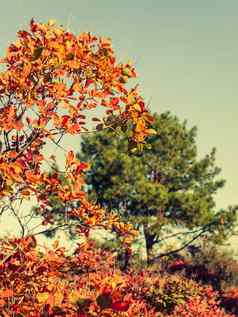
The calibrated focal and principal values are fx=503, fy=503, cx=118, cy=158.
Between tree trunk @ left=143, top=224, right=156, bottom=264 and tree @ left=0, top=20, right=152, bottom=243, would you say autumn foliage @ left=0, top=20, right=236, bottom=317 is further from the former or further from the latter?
tree trunk @ left=143, top=224, right=156, bottom=264

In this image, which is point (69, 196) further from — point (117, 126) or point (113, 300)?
A: point (113, 300)

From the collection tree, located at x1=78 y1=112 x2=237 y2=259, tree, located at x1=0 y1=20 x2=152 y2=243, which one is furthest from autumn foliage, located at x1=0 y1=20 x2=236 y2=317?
tree, located at x1=78 y1=112 x2=237 y2=259

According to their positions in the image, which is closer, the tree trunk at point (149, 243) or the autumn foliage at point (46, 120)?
the autumn foliage at point (46, 120)

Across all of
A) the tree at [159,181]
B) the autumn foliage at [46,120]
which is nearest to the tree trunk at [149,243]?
the tree at [159,181]

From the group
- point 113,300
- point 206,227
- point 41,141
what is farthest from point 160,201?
point 113,300

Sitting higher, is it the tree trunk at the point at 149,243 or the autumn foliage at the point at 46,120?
the tree trunk at the point at 149,243

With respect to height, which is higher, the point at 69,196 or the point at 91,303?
the point at 69,196

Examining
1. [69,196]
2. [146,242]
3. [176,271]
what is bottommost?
[69,196]

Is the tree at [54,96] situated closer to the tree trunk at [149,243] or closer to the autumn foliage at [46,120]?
the autumn foliage at [46,120]

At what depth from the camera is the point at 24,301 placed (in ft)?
12.7

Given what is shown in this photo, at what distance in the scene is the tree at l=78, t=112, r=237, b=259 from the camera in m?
21.5

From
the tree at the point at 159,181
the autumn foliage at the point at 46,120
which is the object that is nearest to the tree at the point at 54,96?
the autumn foliage at the point at 46,120

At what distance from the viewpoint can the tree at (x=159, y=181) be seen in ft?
70.5

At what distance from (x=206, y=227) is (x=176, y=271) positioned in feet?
12.5
